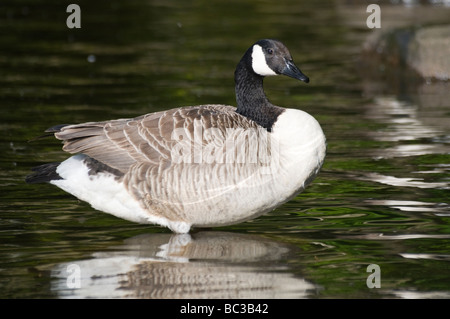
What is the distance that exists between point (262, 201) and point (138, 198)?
1054mm

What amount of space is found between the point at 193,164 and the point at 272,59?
1.31 meters

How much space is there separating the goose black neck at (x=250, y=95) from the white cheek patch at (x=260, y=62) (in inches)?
2.6

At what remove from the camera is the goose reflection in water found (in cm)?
627

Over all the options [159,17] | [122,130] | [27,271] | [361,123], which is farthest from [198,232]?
[159,17]

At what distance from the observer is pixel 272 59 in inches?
310

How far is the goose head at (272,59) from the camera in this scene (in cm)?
788

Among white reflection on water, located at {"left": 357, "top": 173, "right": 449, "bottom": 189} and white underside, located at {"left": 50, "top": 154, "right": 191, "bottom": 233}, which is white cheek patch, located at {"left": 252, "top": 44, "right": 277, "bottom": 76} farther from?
white reflection on water, located at {"left": 357, "top": 173, "right": 449, "bottom": 189}

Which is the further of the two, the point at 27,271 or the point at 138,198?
the point at 138,198

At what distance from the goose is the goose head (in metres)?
0.07

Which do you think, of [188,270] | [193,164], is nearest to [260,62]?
[193,164]

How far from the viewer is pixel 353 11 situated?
22.7 metres

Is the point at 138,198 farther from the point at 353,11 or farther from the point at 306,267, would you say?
the point at 353,11
